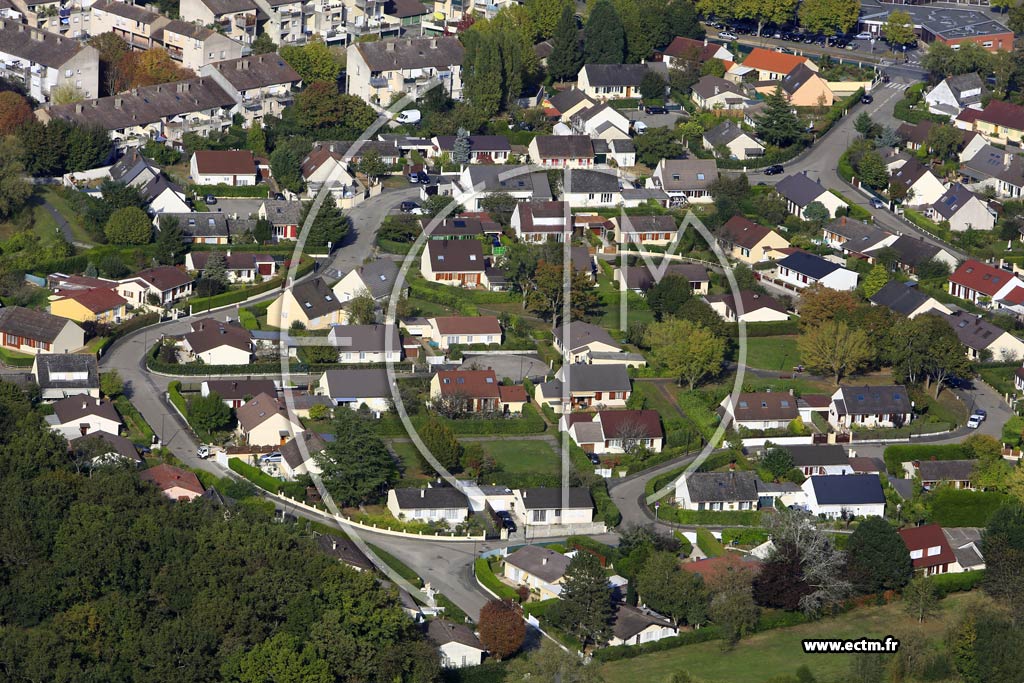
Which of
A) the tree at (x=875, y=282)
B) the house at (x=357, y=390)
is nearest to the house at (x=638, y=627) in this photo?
the house at (x=357, y=390)

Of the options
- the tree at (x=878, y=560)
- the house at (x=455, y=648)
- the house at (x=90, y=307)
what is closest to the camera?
the house at (x=455, y=648)

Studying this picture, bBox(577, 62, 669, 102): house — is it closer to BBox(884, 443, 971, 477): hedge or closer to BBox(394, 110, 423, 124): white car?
BBox(394, 110, 423, 124): white car

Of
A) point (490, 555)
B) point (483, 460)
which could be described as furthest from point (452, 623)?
point (483, 460)

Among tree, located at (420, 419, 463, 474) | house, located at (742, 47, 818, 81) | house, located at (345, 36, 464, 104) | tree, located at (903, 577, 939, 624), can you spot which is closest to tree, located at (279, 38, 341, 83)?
house, located at (345, 36, 464, 104)

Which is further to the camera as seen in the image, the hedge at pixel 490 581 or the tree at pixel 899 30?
the tree at pixel 899 30

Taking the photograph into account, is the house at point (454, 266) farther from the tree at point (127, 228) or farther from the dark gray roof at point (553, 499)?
the dark gray roof at point (553, 499)

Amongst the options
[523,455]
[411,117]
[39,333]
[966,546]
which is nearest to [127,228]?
[39,333]

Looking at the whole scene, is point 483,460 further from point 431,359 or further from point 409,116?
point 409,116
